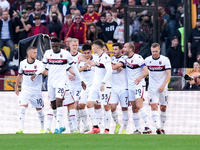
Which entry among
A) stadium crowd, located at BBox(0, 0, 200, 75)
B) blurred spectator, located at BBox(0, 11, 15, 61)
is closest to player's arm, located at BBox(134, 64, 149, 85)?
stadium crowd, located at BBox(0, 0, 200, 75)

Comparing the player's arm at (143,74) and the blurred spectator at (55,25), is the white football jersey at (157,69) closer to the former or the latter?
the player's arm at (143,74)

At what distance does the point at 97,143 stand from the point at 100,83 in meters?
3.28

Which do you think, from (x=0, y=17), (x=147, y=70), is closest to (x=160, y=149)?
(x=147, y=70)

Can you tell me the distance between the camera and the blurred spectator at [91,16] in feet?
60.0

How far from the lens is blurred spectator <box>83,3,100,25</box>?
720 inches

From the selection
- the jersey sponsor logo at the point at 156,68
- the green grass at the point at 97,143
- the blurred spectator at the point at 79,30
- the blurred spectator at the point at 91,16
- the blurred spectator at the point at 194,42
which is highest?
the blurred spectator at the point at 91,16

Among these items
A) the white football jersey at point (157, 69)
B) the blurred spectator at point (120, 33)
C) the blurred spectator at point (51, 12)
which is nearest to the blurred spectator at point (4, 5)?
the blurred spectator at point (51, 12)

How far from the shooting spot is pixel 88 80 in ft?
46.2

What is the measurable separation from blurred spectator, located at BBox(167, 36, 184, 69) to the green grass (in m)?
5.20

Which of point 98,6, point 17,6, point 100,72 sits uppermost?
point 17,6

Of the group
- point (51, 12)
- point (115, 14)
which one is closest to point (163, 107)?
point (115, 14)

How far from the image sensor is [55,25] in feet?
Answer: 61.1

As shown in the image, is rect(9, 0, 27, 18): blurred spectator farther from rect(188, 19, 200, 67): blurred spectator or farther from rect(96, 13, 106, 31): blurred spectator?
rect(188, 19, 200, 67): blurred spectator

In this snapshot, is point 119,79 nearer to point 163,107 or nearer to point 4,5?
point 163,107
